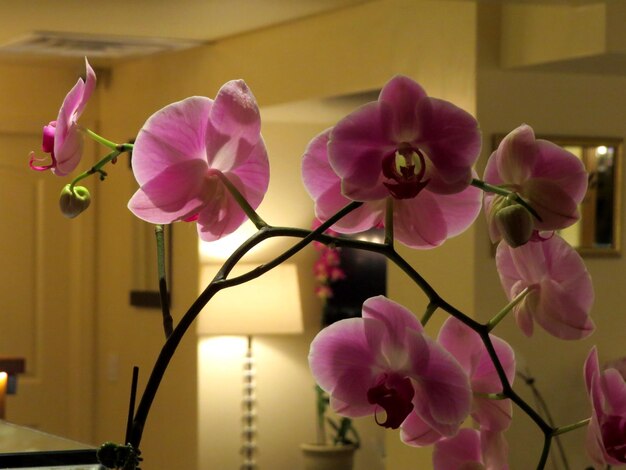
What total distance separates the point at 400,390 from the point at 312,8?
437 centimetres

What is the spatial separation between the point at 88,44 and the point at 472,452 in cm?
486

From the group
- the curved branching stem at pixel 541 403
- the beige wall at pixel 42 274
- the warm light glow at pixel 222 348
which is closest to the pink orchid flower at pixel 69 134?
the curved branching stem at pixel 541 403

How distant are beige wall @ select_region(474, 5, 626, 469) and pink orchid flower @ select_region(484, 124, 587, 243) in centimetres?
366

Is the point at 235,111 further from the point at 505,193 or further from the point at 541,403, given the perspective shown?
the point at 541,403

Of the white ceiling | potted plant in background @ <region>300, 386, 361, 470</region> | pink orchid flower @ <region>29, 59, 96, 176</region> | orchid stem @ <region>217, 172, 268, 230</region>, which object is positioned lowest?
potted plant in background @ <region>300, 386, 361, 470</region>

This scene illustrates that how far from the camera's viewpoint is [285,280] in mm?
5648

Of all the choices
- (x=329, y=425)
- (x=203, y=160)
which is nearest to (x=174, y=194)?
(x=203, y=160)

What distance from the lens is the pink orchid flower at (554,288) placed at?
54 centimetres

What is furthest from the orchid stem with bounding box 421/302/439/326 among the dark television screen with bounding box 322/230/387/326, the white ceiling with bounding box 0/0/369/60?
the dark television screen with bounding box 322/230/387/326

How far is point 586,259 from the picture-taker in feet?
14.3

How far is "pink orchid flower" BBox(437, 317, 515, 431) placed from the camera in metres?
0.57

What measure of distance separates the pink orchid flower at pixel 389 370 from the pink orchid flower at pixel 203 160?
89 millimetres

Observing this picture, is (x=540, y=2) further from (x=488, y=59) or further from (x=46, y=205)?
(x=46, y=205)

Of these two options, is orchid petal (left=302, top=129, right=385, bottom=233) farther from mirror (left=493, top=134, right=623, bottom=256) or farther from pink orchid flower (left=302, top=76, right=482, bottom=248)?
mirror (left=493, top=134, right=623, bottom=256)
